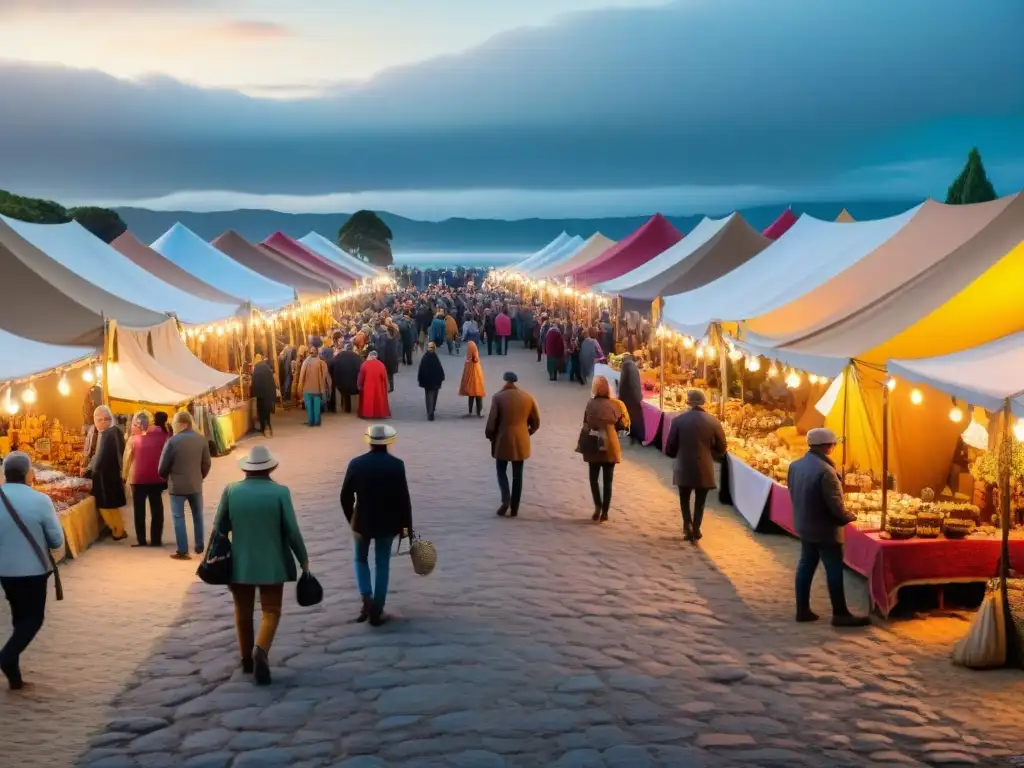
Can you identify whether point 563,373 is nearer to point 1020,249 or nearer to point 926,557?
point 1020,249

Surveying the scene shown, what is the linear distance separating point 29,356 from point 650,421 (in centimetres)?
827

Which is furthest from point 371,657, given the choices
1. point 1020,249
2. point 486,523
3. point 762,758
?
point 1020,249

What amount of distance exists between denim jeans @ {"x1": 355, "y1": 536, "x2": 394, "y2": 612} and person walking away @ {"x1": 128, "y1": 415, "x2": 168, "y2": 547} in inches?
119

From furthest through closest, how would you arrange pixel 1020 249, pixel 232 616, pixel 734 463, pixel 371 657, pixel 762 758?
pixel 734 463 → pixel 1020 249 → pixel 232 616 → pixel 371 657 → pixel 762 758

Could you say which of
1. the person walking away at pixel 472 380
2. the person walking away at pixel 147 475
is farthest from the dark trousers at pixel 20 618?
the person walking away at pixel 472 380

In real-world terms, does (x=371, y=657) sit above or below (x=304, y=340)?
below

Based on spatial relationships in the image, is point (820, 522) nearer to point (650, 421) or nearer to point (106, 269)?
point (650, 421)

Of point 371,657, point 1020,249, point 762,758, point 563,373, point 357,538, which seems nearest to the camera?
point 762,758

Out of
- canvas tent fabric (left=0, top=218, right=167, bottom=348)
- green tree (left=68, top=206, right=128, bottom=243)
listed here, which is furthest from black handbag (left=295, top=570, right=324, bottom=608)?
green tree (left=68, top=206, right=128, bottom=243)

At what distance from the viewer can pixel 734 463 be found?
36.3 feet

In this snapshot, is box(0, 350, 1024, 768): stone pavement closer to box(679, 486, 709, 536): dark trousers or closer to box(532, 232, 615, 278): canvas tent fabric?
box(679, 486, 709, 536): dark trousers

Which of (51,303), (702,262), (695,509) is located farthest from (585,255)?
(695,509)

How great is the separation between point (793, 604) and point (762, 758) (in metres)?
2.79

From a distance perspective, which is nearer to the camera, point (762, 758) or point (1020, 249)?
point (762, 758)
